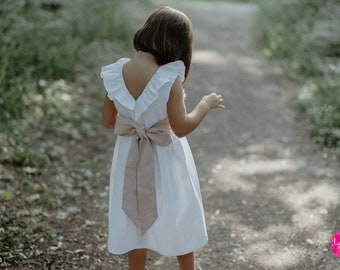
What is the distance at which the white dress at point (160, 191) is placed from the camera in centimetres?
258

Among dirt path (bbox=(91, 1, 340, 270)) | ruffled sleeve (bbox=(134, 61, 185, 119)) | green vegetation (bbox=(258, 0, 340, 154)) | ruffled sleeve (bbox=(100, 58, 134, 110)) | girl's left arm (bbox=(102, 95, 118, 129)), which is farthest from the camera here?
green vegetation (bbox=(258, 0, 340, 154))

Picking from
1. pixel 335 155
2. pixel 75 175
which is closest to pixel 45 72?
pixel 75 175

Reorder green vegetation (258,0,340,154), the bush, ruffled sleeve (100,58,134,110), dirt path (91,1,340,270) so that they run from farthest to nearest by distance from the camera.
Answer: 1. green vegetation (258,0,340,154)
2. the bush
3. dirt path (91,1,340,270)
4. ruffled sleeve (100,58,134,110)

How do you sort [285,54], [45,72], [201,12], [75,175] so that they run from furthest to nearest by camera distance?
[201,12], [285,54], [45,72], [75,175]

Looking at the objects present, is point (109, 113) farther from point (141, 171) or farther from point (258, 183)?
point (258, 183)

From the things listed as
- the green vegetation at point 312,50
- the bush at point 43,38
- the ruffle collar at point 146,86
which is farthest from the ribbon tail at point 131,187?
the green vegetation at point 312,50

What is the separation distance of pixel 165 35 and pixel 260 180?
2.59 metres

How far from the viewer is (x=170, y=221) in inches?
103

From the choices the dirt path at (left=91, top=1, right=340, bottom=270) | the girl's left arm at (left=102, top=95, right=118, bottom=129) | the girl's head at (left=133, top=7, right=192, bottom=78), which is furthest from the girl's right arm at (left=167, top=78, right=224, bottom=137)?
the dirt path at (left=91, top=1, right=340, bottom=270)

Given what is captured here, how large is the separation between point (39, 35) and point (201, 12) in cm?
801

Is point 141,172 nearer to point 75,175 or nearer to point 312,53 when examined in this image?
point 75,175

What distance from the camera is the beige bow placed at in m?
2.62

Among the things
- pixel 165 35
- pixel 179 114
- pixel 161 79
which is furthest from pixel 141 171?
pixel 165 35

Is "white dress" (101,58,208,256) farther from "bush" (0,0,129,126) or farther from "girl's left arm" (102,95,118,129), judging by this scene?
"bush" (0,0,129,126)
